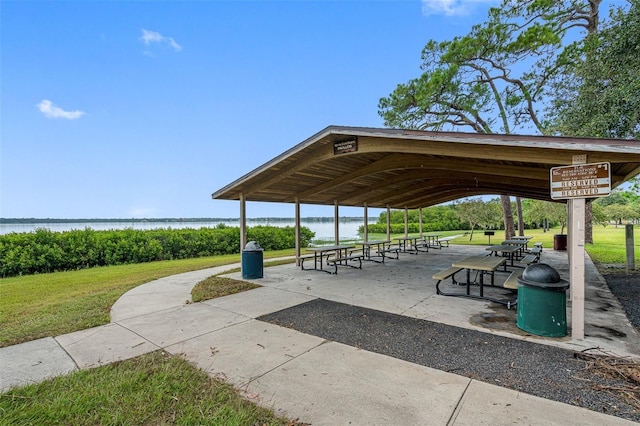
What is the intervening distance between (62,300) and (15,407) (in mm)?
4055

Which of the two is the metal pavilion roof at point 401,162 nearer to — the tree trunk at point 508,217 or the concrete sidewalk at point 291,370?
the concrete sidewalk at point 291,370

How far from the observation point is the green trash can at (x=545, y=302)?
136 inches

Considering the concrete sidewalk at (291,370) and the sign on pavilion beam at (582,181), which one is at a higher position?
the sign on pavilion beam at (582,181)

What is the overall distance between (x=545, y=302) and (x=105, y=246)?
12.0 meters

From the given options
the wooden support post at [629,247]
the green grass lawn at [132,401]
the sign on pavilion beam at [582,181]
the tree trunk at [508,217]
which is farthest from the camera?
the tree trunk at [508,217]

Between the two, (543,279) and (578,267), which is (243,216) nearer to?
(543,279)

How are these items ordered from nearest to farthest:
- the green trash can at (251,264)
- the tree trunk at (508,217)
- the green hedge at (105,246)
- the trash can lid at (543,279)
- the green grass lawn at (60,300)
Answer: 1. the trash can lid at (543,279)
2. the green grass lawn at (60,300)
3. the green trash can at (251,264)
4. the green hedge at (105,246)
5. the tree trunk at (508,217)

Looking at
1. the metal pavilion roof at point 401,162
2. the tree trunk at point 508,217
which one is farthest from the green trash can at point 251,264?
the tree trunk at point 508,217

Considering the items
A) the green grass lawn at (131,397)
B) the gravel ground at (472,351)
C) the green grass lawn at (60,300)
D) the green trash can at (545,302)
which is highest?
the green trash can at (545,302)

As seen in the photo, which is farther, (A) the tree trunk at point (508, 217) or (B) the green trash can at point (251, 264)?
(A) the tree trunk at point (508, 217)

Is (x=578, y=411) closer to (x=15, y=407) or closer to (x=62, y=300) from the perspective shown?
(x=15, y=407)

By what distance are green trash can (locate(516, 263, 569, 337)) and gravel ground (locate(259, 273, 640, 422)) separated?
0.36 metres

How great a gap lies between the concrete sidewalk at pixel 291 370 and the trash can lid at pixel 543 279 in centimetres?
164

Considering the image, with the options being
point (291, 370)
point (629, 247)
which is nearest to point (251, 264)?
point (291, 370)
